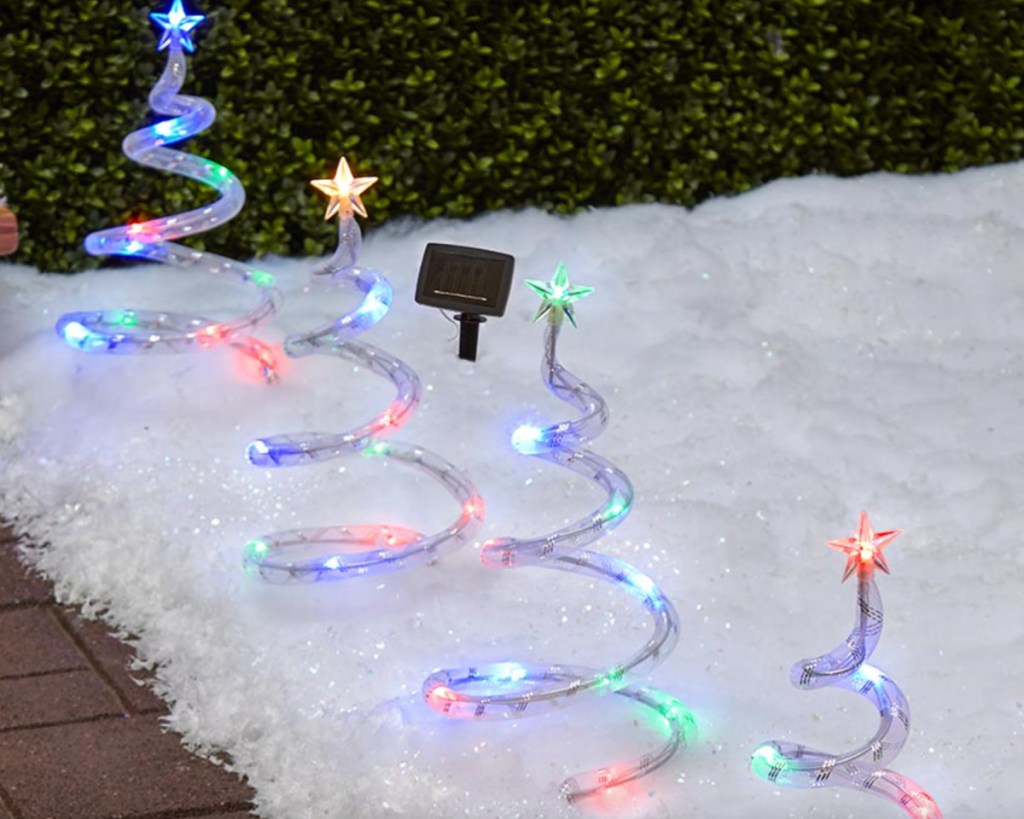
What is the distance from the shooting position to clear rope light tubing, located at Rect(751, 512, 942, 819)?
9.62ft

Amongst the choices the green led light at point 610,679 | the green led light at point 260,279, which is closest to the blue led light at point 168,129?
the green led light at point 260,279

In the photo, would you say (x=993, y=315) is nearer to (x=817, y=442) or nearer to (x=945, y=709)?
(x=817, y=442)

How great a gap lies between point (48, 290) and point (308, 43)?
3.30 ft

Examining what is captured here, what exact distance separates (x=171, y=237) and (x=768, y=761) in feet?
6.59

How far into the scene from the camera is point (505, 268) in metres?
3.43

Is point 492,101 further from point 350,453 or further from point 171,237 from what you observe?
point 350,453

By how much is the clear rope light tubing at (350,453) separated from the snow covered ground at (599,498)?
0.35 ft

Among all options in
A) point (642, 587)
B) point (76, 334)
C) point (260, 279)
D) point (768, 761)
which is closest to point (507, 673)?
point (642, 587)

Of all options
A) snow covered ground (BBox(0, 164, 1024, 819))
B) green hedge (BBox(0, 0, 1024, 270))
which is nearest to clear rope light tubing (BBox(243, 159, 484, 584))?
snow covered ground (BBox(0, 164, 1024, 819))

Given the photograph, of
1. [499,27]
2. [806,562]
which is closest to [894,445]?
[806,562]

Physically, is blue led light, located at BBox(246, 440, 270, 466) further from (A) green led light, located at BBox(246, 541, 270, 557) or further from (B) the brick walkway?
(B) the brick walkway

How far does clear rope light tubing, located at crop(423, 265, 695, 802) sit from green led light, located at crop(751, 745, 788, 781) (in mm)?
→ 279

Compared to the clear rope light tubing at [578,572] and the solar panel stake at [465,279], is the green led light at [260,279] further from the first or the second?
the clear rope light tubing at [578,572]

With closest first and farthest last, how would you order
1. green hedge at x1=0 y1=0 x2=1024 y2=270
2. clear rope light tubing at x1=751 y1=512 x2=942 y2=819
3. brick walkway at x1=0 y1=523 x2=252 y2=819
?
1. clear rope light tubing at x1=751 y1=512 x2=942 y2=819
2. brick walkway at x1=0 y1=523 x2=252 y2=819
3. green hedge at x1=0 y1=0 x2=1024 y2=270
